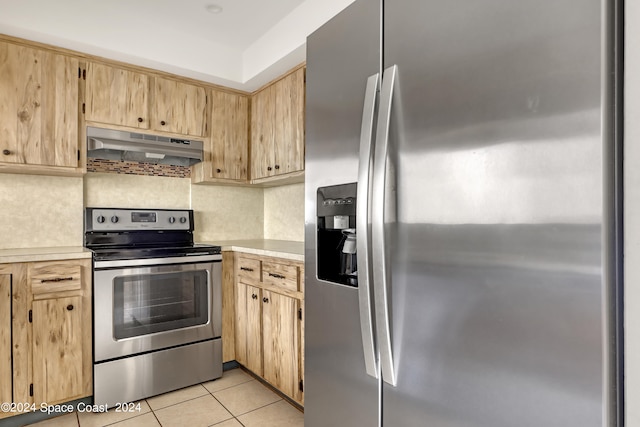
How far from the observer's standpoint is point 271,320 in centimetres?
232

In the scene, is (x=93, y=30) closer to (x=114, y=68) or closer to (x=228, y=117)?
(x=114, y=68)

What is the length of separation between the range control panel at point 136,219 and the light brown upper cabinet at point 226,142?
349mm

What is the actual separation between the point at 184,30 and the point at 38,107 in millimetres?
1061

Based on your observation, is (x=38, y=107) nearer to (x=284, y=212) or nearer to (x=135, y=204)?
(x=135, y=204)

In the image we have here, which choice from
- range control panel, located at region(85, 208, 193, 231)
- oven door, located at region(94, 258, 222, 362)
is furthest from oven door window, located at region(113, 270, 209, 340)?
range control panel, located at region(85, 208, 193, 231)

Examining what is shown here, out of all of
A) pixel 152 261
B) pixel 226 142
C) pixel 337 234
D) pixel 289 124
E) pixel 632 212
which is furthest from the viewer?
pixel 226 142

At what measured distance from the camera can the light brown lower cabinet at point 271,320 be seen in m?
2.11

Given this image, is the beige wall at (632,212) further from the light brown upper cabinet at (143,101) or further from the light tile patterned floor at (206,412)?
the light brown upper cabinet at (143,101)

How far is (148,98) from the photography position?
8.84 feet

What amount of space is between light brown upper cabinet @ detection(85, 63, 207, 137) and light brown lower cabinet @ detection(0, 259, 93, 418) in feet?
3.34

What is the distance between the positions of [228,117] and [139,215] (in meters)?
1.02

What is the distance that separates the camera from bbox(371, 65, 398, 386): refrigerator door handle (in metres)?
1.07

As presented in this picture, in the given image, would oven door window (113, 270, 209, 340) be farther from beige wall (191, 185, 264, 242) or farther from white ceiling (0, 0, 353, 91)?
white ceiling (0, 0, 353, 91)

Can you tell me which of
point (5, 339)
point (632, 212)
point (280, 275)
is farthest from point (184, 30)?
point (632, 212)
